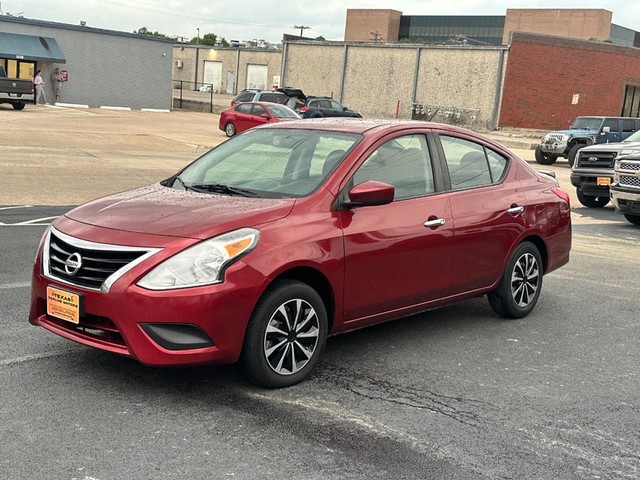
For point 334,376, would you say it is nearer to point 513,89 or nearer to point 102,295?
point 102,295

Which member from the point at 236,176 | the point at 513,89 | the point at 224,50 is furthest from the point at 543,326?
the point at 224,50

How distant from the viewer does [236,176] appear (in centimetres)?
567

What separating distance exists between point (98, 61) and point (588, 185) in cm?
3709

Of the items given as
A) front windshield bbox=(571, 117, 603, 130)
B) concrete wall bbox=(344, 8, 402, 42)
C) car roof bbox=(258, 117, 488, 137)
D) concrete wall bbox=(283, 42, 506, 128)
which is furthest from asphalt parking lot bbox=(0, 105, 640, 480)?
concrete wall bbox=(344, 8, 402, 42)

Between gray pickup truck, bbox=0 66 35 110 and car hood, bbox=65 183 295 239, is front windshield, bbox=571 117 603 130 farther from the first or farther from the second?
car hood, bbox=65 183 295 239

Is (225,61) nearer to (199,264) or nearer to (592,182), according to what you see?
(592,182)

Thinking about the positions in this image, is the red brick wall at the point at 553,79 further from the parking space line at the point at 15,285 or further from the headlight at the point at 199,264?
the headlight at the point at 199,264

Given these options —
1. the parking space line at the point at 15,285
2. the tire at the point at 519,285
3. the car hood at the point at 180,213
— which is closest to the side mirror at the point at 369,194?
the car hood at the point at 180,213

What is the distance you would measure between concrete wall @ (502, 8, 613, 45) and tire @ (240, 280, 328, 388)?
10596 cm

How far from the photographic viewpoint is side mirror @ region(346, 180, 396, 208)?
514 centimetres

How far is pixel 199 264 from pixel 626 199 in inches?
406

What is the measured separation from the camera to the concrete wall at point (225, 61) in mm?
69938

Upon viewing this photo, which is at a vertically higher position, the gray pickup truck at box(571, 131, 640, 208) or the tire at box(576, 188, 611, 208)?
the gray pickup truck at box(571, 131, 640, 208)

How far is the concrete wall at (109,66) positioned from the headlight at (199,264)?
4311cm
